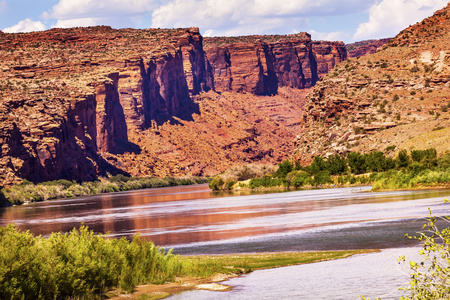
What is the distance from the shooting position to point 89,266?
22.2 meters

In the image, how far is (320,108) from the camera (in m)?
143

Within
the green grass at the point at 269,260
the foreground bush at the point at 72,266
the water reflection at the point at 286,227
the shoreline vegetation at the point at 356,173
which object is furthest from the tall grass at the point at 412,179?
the foreground bush at the point at 72,266

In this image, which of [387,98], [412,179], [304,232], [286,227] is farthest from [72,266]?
[387,98]

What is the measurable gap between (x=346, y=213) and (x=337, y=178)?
5610 cm

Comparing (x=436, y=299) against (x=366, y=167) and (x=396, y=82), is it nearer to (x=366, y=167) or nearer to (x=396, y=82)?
(x=366, y=167)

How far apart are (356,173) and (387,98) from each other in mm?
28176

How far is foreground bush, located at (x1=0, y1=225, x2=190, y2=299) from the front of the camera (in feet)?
65.4

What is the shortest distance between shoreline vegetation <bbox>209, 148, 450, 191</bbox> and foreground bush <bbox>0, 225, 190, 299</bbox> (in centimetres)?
5094

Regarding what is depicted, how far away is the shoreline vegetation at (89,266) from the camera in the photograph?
791 inches

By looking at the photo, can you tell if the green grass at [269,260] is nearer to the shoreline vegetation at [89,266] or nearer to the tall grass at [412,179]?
the shoreline vegetation at [89,266]

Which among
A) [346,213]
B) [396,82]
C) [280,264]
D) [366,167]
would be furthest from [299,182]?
[280,264]

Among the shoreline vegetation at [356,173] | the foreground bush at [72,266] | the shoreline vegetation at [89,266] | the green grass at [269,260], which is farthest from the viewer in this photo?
the shoreline vegetation at [356,173]

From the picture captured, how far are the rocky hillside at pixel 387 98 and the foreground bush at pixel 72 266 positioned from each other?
8335cm

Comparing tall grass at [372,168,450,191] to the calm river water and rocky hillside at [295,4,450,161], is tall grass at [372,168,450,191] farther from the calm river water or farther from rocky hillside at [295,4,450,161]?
rocky hillside at [295,4,450,161]
